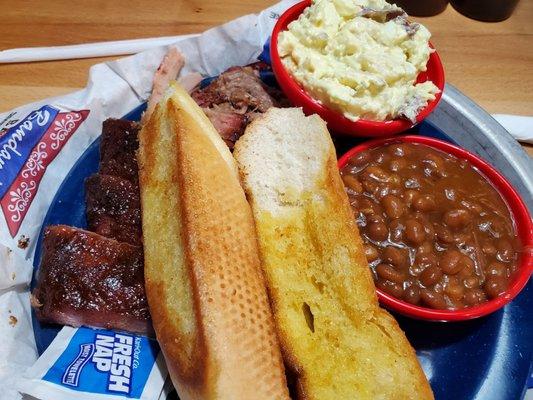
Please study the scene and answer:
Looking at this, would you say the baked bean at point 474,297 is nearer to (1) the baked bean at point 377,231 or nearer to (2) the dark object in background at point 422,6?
(1) the baked bean at point 377,231

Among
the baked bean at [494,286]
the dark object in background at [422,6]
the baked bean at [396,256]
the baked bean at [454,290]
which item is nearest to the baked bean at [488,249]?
the baked bean at [494,286]

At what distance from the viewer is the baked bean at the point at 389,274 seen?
2189 millimetres

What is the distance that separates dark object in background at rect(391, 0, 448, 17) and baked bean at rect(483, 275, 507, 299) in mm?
2669

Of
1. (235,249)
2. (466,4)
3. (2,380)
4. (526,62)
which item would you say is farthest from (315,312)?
(466,4)

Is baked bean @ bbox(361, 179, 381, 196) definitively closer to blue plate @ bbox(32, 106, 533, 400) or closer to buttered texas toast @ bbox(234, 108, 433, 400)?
buttered texas toast @ bbox(234, 108, 433, 400)

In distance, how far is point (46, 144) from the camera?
264 centimetres

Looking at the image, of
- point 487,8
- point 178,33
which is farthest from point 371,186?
point 487,8

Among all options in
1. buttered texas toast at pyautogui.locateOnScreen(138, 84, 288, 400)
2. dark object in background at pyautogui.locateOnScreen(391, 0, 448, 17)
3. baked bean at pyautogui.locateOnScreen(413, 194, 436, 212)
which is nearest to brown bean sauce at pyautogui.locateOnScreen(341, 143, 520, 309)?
baked bean at pyautogui.locateOnScreen(413, 194, 436, 212)

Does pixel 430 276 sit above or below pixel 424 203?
below

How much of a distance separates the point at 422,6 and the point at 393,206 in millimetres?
2479

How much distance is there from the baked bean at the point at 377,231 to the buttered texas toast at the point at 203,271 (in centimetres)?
54

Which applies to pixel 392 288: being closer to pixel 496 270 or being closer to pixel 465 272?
pixel 465 272

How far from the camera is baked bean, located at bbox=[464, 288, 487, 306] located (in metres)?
2.20

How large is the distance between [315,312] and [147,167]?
1016 millimetres
